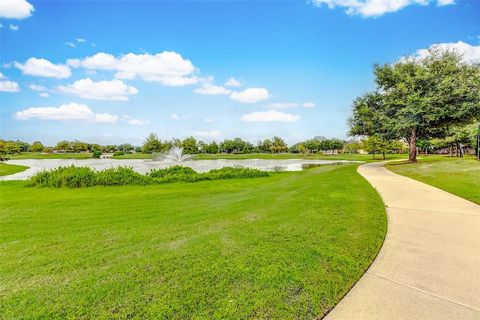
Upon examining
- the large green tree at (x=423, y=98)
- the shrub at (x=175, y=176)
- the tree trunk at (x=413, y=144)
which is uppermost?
the large green tree at (x=423, y=98)

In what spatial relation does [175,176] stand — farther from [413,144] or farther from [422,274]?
[413,144]

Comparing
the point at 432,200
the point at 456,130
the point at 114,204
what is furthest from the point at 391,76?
the point at 114,204

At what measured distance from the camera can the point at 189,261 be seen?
3.94 metres

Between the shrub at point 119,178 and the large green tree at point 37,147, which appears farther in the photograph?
the large green tree at point 37,147

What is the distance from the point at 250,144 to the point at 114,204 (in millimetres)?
96783

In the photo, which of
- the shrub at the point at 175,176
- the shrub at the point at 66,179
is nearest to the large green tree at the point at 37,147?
the shrub at the point at 66,179

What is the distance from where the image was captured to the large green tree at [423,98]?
20.4 meters

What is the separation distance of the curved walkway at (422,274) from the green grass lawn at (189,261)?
0.70 feet

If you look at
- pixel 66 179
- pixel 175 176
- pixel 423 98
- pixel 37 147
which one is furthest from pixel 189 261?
pixel 37 147

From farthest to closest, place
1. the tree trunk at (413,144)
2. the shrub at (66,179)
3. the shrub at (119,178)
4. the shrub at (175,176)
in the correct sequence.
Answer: the tree trunk at (413,144)
the shrub at (175,176)
the shrub at (119,178)
the shrub at (66,179)

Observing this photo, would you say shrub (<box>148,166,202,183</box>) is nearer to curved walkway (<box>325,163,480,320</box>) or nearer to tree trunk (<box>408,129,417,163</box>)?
curved walkway (<box>325,163,480,320</box>)

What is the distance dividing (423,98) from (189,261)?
74.6ft

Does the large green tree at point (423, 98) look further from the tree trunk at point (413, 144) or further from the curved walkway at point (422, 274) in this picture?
the curved walkway at point (422, 274)

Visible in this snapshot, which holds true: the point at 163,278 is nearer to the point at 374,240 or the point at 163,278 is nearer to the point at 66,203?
the point at 374,240
